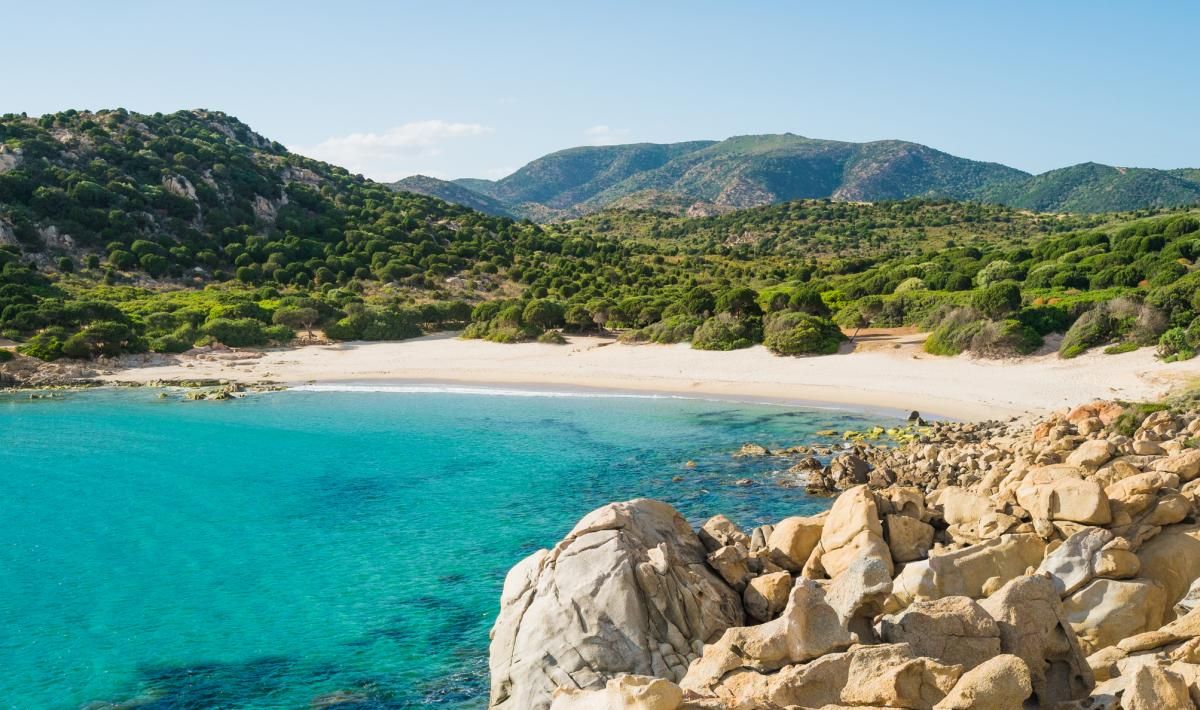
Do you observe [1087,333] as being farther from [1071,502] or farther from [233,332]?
[233,332]

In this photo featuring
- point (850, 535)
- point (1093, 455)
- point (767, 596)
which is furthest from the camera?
point (1093, 455)

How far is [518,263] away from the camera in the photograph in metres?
87.8

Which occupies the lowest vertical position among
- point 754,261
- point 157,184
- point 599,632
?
point 599,632

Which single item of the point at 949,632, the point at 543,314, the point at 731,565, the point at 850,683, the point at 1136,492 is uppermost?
the point at 543,314

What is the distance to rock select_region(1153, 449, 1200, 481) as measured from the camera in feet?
44.8

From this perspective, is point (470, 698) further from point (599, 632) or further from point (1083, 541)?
→ point (1083, 541)

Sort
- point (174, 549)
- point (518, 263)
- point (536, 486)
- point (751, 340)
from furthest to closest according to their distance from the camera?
point (518, 263)
point (751, 340)
point (536, 486)
point (174, 549)

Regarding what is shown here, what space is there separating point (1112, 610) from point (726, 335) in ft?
129

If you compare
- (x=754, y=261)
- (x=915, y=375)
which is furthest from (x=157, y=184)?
(x=915, y=375)

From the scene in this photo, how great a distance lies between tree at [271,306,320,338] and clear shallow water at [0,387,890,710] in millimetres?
19285

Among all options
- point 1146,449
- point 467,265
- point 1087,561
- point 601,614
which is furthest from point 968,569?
point 467,265

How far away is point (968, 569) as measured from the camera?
38.4 feet

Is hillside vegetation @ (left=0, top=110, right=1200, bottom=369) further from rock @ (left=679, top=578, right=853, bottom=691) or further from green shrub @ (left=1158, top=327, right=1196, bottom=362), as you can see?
rock @ (left=679, top=578, right=853, bottom=691)

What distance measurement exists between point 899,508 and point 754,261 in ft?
262
